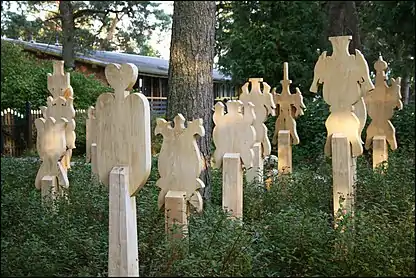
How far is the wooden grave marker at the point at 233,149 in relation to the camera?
13.0ft

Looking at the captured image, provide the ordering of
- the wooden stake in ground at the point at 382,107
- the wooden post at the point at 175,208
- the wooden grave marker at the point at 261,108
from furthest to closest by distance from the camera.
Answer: the wooden stake in ground at the point at 382,107 < the wooden grave marker at the point at 261,108 < the wooden post at the point at 175,208

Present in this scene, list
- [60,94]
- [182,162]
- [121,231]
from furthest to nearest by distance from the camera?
[60,94]
[182,162]
[121,231]

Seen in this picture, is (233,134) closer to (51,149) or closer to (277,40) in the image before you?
(51,149)

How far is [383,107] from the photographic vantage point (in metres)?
6.29

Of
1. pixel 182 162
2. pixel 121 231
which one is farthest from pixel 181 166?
pixel 121 231

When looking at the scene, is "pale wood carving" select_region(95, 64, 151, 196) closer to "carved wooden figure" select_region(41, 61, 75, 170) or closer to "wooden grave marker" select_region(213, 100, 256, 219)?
"wooden grave marker" select_region(213, 100, 256, 219)

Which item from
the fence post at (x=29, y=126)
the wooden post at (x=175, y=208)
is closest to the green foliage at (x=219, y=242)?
the wooden post at (x=175, y=208)

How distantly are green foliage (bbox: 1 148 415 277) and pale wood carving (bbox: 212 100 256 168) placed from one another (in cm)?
51

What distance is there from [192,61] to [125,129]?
112 inches

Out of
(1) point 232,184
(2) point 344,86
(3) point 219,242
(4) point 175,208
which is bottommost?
(3) point 219,242

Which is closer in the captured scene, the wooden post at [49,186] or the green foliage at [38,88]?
the wooden post at [49,186]

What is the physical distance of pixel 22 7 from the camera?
12.2 metres

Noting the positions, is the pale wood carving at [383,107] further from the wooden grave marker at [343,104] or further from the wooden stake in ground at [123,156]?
the wooden stake in ground at [123,156]

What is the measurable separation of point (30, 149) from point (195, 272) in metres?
8.66
